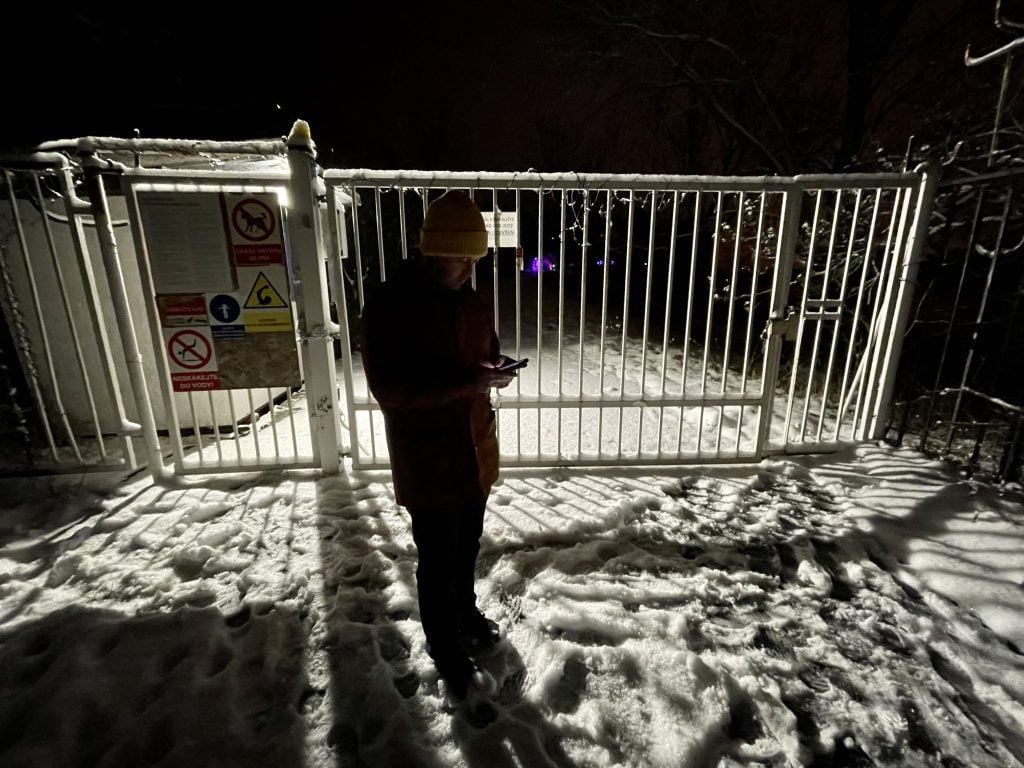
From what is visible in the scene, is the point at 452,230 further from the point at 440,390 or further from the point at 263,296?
the point at 263,296

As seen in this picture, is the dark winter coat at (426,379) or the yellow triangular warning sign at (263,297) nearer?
the dark winter coat at (426,379)

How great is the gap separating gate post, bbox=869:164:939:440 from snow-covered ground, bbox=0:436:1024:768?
32.0 inches

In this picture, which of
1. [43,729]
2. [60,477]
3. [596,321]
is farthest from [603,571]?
[596,321]

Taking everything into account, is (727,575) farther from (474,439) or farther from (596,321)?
(596,321)

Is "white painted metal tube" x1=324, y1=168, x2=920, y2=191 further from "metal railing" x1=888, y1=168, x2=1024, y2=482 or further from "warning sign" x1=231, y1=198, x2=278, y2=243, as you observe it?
"metal railing" x1=888, y1=168, x2=1024, y2=482

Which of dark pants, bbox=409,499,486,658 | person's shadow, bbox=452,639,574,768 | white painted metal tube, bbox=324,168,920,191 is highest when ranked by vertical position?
white painted metal tube, bbox=324,168,920,191

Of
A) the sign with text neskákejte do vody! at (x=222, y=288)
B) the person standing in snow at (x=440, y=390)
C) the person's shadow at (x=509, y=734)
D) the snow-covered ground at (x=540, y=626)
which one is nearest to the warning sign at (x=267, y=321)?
the sign with text neskákejte do vody! at (x=222, y=288)

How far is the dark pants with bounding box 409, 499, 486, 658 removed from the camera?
2.03 metres

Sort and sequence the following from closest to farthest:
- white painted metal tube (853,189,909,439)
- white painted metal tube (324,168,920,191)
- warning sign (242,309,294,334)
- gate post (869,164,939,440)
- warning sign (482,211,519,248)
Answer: white painted metal tube (324,168,920,191) < warning sign (242,309,294,334) < warning sign (482,211,519,248) < gate post (869,164,939,440) < white painted metal tube (853,189,909,439)

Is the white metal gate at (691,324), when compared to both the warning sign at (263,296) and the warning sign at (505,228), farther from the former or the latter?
the warning sign at (263,296)

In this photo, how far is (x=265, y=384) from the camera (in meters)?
3.79

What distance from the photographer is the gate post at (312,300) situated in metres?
3.47

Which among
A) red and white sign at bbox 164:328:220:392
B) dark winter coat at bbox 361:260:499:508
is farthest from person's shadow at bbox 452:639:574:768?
red and white sign at bbox 164:328:220:392

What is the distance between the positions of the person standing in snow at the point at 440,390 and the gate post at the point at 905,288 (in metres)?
4.15
